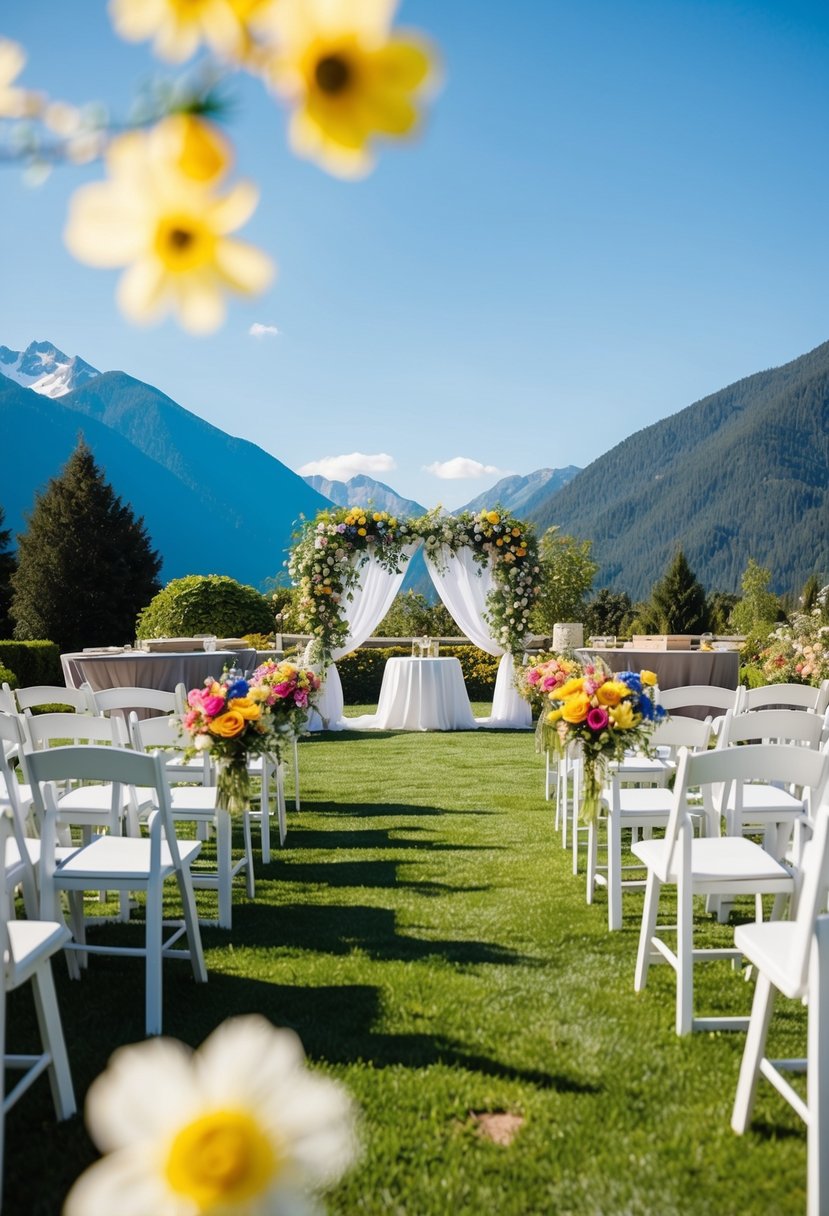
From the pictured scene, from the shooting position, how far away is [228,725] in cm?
410

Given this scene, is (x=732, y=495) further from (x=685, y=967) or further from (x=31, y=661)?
(x=685, y=967)

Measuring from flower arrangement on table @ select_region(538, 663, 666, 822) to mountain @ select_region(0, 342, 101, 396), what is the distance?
182952 mm

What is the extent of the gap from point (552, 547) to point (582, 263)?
35.7m

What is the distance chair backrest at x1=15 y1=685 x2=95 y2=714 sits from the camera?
5438mm

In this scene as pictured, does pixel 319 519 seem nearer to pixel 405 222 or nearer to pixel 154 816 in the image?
pixel 154 816

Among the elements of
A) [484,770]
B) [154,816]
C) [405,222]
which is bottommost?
[484,770]

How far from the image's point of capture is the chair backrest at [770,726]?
4012 mm

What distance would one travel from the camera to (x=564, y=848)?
19.1 ft

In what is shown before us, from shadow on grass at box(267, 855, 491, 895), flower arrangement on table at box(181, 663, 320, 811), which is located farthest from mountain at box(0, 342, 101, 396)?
flower arrangement on table at box(181, 663, 320, 811)

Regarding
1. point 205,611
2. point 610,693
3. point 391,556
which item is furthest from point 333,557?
point 610,693

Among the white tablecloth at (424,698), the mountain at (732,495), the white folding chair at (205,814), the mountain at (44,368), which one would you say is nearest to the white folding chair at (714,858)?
the white folding chair at (205,814)

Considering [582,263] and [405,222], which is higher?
[582,263]

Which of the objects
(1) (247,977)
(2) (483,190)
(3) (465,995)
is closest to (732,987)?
(3) (465,995)

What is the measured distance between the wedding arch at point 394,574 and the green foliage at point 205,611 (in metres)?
3.09
